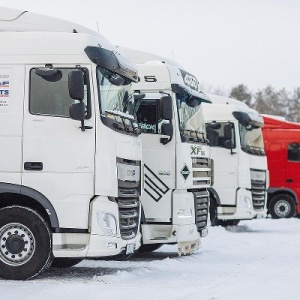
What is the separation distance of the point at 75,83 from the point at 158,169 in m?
3.66

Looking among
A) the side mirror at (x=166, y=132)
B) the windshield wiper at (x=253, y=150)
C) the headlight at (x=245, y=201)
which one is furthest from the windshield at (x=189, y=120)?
→ the windshield wiper at (x=253, y=150)

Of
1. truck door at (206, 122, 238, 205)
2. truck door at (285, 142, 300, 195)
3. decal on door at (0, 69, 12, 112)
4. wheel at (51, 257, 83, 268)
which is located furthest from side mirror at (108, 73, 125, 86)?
truck door at (285, 142, 300, 195)

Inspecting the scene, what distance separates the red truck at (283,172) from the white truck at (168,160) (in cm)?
1287

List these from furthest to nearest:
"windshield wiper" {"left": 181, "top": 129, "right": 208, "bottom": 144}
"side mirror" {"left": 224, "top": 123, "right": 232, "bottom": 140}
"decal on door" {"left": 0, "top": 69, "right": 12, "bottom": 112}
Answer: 1. "side mirror" {"left": 224, "top": 123, "right": 232, "bottom": 140}
2. "windshield wiper" {"left": 181, "top": 129, "right": 208, "bottom": 144}
3. "decal on door" {"left": 0, "top": 69, "right": 12, "bottom": 112}

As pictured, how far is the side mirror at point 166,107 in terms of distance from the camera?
13523 mm

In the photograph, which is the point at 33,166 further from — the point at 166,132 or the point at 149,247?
the point at 149,247

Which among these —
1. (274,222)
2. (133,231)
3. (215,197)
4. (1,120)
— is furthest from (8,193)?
(274,222)

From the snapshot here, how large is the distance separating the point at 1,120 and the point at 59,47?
1.16 metres

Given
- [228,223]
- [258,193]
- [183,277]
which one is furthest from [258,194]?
[183,277]

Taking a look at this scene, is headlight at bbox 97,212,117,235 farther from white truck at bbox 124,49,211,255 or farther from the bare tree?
the bare tree

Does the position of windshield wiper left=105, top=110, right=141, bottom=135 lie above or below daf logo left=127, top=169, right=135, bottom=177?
above

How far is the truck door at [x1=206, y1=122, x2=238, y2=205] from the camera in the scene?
20.8 m

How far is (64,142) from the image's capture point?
1096 cm

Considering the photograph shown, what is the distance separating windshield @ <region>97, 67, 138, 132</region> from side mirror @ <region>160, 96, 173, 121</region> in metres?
1.25
